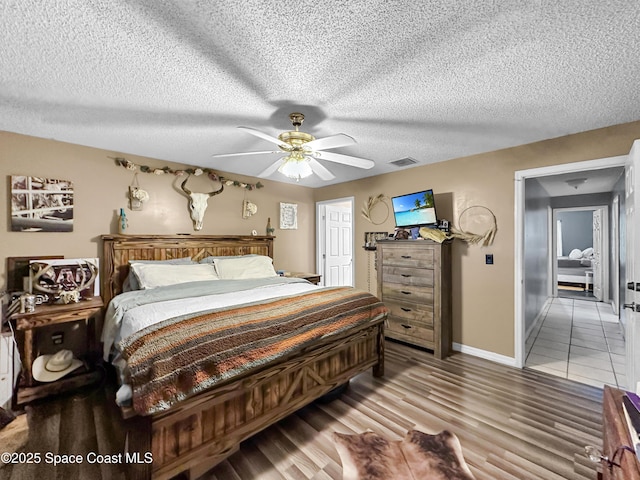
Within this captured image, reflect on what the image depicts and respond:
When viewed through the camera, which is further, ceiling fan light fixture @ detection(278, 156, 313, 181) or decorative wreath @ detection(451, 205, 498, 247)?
decorative wreath @ detection(451, 205, 498, 247)

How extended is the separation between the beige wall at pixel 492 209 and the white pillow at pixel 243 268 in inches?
95.7

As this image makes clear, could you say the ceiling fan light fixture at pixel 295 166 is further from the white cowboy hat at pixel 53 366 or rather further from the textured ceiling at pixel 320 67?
the white cowboy hat at pixel 53 366

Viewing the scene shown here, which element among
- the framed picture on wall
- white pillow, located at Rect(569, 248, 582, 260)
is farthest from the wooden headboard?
white pillow, located at Rect(569, 248, 582, 260)

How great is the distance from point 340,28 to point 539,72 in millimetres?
1288

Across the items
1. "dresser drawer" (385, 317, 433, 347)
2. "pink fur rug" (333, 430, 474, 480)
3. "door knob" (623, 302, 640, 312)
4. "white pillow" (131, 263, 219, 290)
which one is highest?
"white pillow" (131, 263, 219, 290)

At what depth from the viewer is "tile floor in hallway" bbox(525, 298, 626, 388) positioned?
285cm

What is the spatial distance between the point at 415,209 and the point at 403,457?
8.89ft

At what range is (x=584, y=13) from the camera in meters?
1.24

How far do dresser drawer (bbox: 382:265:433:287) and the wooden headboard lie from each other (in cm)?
200

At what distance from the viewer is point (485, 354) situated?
10.6ft

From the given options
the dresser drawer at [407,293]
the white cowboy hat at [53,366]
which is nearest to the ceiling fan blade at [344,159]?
the dresser drawer at [407,293]

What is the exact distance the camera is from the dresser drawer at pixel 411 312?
3.34m

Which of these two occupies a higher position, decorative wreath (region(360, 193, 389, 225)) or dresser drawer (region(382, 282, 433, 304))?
decorative wreath (region(360, 193, 389, 225))

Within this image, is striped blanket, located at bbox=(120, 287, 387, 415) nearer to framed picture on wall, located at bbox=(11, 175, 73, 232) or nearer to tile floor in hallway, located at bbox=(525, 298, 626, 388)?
framed picture on wall, located at bbox=(11, 175, 73, 232)
